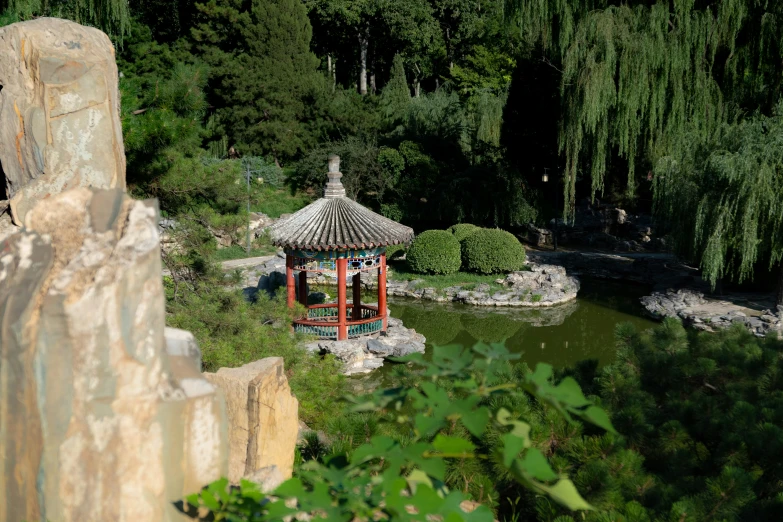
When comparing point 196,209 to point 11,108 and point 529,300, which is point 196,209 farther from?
point 529,300

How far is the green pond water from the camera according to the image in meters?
10.8

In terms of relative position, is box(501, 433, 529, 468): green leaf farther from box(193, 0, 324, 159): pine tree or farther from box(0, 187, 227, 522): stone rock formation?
box(193, 0, 324, 159): pine tree

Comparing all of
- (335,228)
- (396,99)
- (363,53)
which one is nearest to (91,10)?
(335,228)

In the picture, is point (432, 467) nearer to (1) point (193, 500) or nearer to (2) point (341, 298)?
(1) point (193, 500)

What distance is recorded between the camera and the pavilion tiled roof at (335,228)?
31.6 feet

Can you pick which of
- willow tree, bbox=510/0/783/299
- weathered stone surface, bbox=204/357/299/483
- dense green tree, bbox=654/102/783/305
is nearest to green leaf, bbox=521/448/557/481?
weathered stone surface, bbox=204/357/299/483

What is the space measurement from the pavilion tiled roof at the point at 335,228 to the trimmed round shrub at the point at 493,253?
3.62 meters

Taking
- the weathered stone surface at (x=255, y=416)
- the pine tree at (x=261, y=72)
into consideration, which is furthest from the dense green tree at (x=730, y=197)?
the pine tree at (x=261, y=72)

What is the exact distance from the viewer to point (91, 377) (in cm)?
172

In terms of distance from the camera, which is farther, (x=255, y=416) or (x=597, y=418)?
(x=255, y=416)

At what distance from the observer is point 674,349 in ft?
14.0

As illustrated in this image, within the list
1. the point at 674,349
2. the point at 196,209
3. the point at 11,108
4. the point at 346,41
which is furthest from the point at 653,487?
the point at 346,41

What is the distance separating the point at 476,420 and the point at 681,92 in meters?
11.5

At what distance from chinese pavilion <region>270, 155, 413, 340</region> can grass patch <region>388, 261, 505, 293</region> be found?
3327 millimetres
